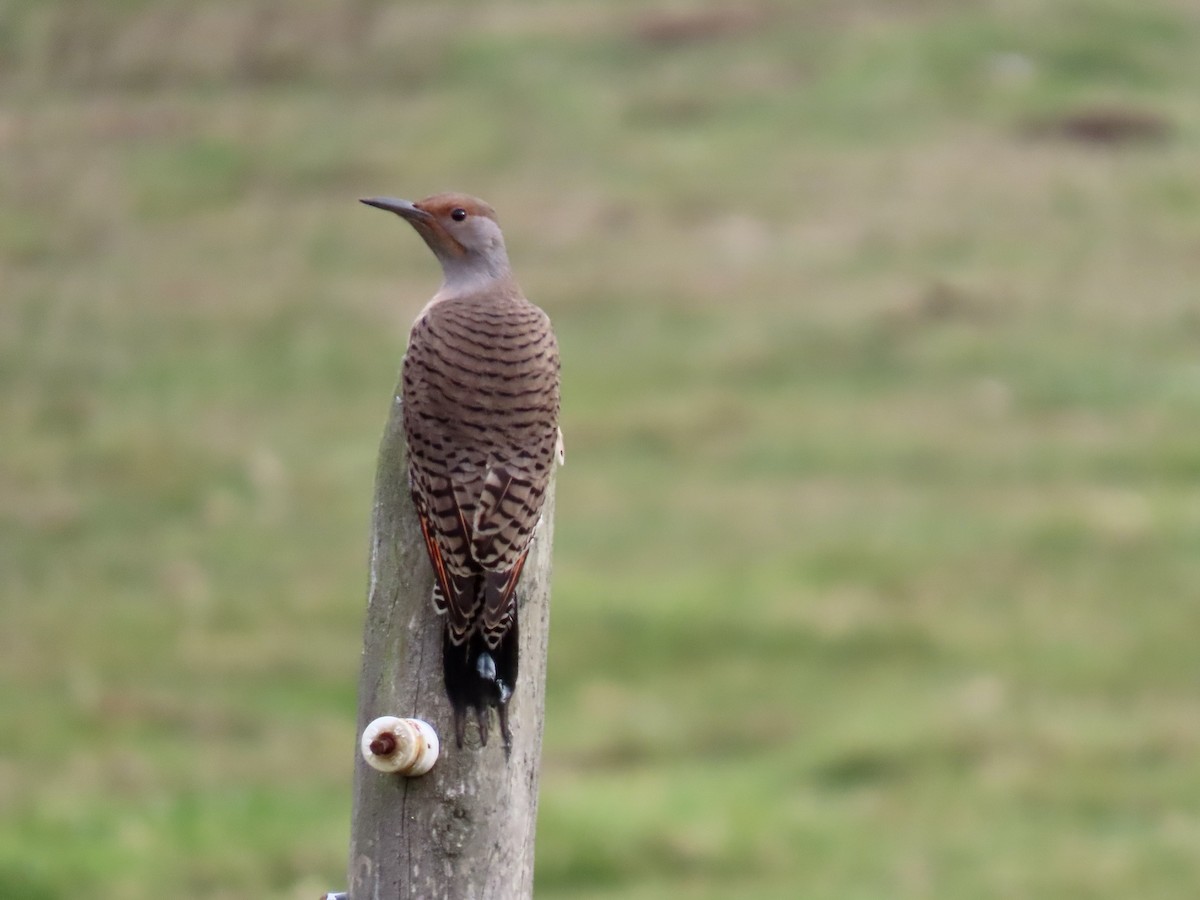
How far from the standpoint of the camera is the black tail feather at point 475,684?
3.85 metres

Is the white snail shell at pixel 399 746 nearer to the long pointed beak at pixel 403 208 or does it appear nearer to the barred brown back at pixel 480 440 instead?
the barred brown back at pixel 480 440

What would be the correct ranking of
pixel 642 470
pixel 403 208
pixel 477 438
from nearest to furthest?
pixel 477 438 < pixel 403 208 < pixel 642 470

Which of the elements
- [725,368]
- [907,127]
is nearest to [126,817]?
[725,368]

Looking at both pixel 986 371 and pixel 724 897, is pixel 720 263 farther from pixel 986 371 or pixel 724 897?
pixel 724 897

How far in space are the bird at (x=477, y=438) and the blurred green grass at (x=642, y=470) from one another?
11.4 feet

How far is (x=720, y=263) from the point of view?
2114 centimetres

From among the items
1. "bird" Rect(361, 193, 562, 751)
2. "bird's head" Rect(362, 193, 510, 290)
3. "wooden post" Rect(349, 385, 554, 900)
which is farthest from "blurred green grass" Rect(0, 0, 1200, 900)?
"wooden post" Rect(349, 385, 554, 900)

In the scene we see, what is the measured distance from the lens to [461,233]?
585 centimetres

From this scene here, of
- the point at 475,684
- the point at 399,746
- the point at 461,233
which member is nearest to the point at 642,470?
the point at 461,233

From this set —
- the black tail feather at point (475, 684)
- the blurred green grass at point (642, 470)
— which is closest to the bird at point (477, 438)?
the black tail feather at point (475, 684)

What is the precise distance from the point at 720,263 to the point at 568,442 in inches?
245

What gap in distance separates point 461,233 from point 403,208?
184 millimetres

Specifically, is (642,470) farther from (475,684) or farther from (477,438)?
(475,684)

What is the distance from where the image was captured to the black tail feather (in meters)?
3.85
